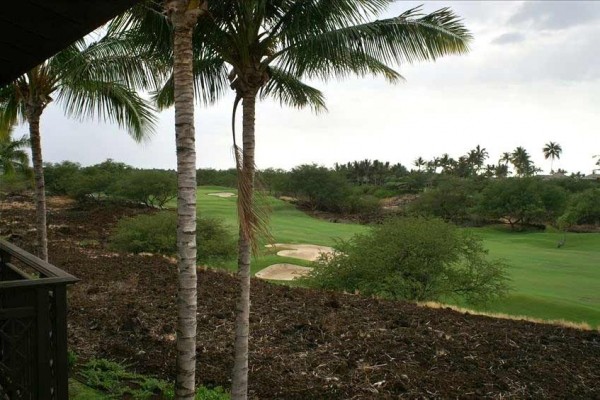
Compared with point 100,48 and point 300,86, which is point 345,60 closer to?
point 300,86

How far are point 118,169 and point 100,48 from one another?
38580 mm

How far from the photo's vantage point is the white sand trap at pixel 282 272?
22094 mm

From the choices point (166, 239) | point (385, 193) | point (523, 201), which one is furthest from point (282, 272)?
point (385, 193)

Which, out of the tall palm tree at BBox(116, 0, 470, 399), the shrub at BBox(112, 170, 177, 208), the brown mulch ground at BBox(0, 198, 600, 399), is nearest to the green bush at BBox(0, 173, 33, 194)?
the shrub at BBox(112, 170, 177, 208)

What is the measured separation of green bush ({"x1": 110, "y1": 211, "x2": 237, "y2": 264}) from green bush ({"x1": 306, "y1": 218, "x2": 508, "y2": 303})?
6550 millimetres

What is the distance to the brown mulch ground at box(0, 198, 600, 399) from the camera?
700 centimetres

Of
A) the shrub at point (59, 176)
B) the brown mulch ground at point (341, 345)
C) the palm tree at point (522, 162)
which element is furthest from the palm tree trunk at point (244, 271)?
the palm tree at point (522, 162)

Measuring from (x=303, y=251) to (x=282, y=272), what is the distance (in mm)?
6088

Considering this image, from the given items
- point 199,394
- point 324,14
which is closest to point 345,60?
point 324,14

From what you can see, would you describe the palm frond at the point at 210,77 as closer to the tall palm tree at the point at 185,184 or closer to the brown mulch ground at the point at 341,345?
the tall palm tree at the point at 185,184

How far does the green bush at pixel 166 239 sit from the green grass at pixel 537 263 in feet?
9.55

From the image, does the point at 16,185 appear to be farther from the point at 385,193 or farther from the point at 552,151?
the point at 552,151

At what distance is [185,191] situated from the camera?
184 inches

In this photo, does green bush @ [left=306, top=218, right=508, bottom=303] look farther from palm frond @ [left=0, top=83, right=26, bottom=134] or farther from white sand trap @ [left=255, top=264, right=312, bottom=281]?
palm frond @ [left=0, top=83, right=26, bottom=134]
